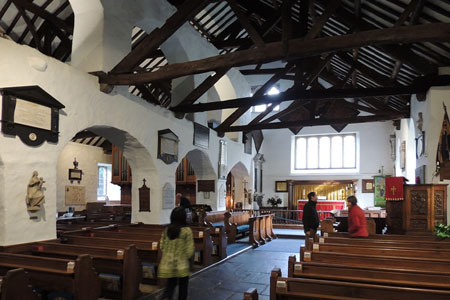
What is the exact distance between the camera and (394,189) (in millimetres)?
7617

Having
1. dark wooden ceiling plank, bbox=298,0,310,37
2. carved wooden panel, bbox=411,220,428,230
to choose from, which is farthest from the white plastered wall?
dark wooden ceiling plank, bbox=298,0,310,37

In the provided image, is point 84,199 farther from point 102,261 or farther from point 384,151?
point 384,151

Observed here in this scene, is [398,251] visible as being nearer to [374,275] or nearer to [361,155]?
[374,275]

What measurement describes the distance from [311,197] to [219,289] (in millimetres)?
3310

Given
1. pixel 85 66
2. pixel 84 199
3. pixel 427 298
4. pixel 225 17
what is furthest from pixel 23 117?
pixel 84 199

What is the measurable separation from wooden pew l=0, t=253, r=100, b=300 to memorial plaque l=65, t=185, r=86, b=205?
34.4 feet

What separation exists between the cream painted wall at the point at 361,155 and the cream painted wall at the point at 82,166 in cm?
787

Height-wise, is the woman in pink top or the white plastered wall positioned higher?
the white plastered wall

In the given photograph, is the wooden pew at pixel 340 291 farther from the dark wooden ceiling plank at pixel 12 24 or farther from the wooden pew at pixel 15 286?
the dark wooden ceiling plank at pixel 12 24

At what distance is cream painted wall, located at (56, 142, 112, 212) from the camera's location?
547 inches

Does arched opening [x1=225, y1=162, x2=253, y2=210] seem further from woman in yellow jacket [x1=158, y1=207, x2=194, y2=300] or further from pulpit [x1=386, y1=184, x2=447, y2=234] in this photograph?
woman in yellow jacket [x1=158, y1=207, x2=194, y2=300]

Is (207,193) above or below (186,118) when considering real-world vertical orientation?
below

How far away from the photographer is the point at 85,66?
6.97 meters

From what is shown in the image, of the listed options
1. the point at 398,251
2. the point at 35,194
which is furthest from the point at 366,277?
the point at 35,194
